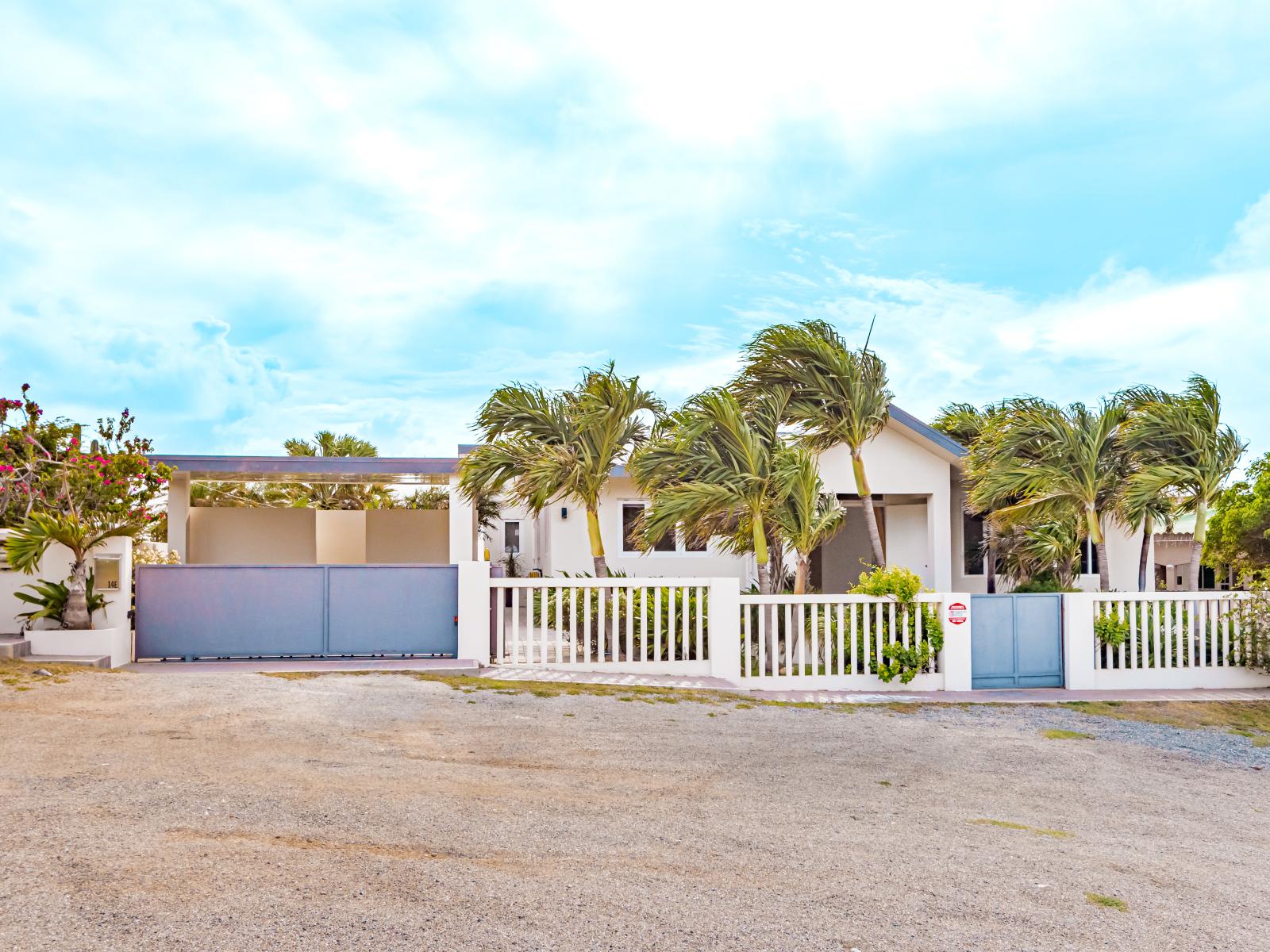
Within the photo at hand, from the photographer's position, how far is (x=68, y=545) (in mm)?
10281

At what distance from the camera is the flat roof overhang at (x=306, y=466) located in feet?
54.6

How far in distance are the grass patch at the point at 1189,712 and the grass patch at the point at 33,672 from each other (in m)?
10.4

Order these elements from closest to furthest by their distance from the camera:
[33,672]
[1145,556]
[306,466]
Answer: [33,672] → [306,466] → [1145,556]

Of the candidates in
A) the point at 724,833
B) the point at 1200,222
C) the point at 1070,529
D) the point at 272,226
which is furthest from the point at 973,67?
the point at 724,833

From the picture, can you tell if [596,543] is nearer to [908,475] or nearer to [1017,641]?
[1017,641]

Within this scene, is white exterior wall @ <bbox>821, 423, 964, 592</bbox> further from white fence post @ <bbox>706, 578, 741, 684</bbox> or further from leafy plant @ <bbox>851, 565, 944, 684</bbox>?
white fence post @ <bbox>706, 578, 741, 684</bbox>

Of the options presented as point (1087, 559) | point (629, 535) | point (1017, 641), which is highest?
point (629, 535)

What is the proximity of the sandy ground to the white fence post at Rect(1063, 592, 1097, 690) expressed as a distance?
383cm

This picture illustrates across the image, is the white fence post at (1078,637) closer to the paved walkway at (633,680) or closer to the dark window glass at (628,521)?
the paved walkway at (633,680)

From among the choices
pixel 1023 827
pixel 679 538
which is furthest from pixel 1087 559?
pixel 1023 827

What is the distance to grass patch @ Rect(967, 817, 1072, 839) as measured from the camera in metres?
5.41

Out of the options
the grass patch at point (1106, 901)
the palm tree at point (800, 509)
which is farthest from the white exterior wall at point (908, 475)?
the grass patch at point (1106, 901)

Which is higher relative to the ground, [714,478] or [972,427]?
[972,427]

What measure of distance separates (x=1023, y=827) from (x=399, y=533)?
67.0 ft
